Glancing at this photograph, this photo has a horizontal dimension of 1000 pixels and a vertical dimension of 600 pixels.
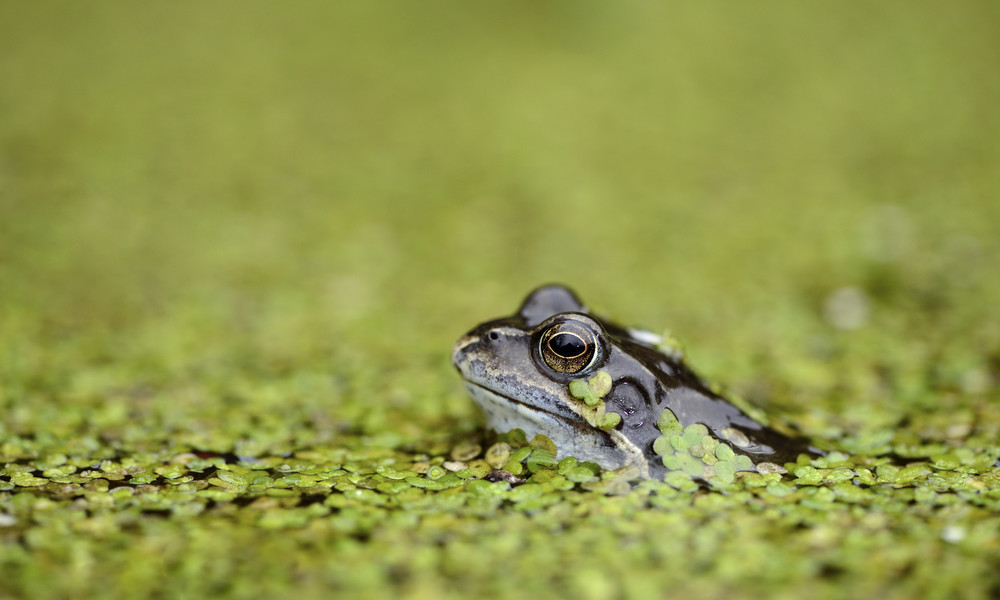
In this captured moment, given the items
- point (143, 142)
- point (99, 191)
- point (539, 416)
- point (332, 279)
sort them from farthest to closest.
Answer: point (143, 142) < point (99, 191) < point (332, 279) < point (539, 416)

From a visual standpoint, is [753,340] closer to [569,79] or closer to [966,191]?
[966,191]

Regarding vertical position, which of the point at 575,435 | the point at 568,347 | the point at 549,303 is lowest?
the point at 575,435

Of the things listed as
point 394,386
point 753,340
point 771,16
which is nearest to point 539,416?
point 394,386

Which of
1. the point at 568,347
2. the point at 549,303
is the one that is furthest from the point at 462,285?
the point at 568,347

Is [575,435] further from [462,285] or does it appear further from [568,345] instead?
[462,285]

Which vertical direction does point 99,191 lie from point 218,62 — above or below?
below

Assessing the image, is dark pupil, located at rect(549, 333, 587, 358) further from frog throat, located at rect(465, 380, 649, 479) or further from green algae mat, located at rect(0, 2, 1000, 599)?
green algae mat, located at rect(0, 2, 1000, 599)

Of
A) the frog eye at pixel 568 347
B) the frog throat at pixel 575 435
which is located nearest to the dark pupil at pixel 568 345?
the frog eye at pixel 568 347
